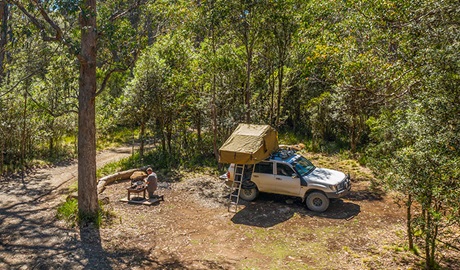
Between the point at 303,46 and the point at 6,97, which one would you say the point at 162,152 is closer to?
the point at 6,97

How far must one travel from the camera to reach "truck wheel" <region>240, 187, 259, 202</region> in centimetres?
1420

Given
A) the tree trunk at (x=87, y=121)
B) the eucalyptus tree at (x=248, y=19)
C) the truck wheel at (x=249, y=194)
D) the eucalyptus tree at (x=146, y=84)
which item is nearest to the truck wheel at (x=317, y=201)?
the truck wheel at (x=249, y=194)

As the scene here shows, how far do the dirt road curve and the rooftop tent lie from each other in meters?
5.72

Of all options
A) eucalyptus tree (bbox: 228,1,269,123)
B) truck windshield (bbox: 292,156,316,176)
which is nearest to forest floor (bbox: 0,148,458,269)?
truck windshield (bbox: 292,156,316,176)

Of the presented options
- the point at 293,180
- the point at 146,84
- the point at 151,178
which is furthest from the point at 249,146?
the point at 146,84

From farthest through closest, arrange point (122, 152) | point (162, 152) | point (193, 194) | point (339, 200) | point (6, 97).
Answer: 1. point (122, 152)
2. point (162, 152)
3. point (6, 97)
4. point (193, 194)
5. point (339, 200)

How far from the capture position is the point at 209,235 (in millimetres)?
11406

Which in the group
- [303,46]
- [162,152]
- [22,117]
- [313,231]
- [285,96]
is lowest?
[313,231]

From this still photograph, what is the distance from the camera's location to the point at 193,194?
51.0ft

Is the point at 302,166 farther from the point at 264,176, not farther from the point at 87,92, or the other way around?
the point at 87,92

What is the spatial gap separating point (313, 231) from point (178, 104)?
39.9 ft

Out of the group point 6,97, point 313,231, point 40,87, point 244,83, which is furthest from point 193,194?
point 40,87

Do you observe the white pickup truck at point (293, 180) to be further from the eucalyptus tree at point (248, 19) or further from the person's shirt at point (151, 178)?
the eucalyptus tree at point (248, 19)

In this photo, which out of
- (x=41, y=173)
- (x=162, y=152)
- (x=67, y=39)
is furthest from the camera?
(x=162, y=152)
